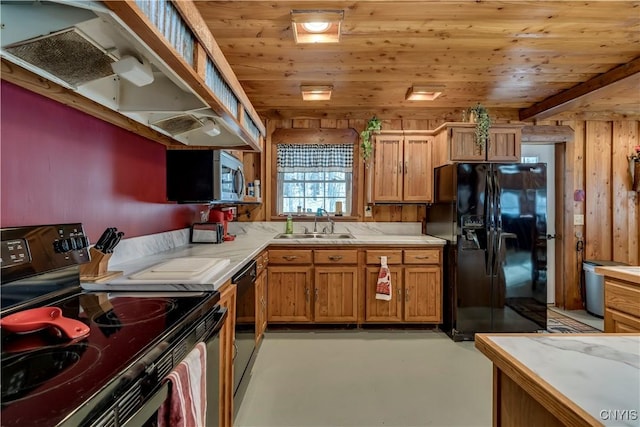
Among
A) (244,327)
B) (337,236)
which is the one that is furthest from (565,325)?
(244,327)

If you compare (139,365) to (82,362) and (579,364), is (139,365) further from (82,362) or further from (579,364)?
(579,364)

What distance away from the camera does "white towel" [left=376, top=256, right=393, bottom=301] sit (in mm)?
3113

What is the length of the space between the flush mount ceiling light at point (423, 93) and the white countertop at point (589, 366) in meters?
2.63

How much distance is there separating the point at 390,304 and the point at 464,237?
0.98 m

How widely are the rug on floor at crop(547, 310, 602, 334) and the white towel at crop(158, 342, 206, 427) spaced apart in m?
3.54

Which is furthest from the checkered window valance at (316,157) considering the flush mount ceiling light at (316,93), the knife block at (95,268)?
the knife block at (95,268)

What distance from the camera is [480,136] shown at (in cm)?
325

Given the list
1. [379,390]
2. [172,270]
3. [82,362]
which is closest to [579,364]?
[82,362]

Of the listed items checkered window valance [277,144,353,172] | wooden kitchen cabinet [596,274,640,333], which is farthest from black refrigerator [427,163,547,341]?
checkered window valance [277,144,353,172]

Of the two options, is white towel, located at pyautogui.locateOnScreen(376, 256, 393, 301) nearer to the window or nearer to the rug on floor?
the window

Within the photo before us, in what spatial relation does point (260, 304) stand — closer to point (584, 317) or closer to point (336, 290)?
point (336, 290)

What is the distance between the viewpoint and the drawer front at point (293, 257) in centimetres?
319

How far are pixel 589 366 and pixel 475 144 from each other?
117 inches

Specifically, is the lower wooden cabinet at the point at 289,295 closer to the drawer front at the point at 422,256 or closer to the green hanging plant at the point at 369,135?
the drawer front at the point at 422,256
